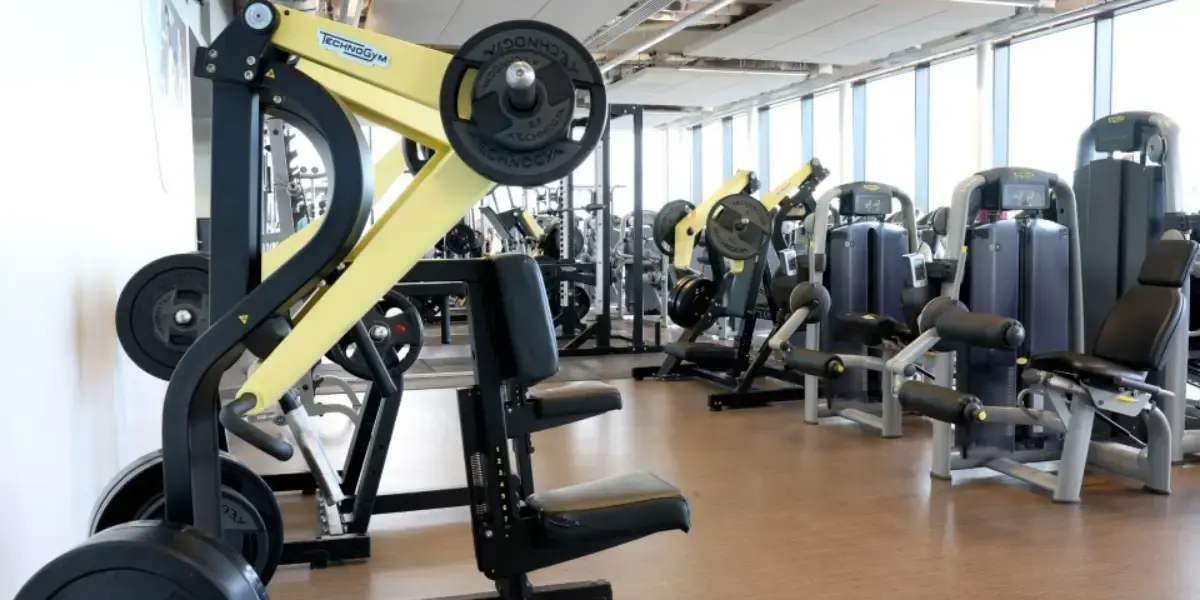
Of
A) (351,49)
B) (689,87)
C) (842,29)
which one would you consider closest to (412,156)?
(351,49)

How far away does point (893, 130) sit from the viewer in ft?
38.3

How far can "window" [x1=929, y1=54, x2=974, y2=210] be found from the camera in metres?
10.2

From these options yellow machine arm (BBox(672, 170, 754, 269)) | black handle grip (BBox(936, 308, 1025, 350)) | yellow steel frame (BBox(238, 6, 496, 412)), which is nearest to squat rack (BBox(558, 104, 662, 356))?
yellow machine arm (BBox(672, 170, 754, 269))

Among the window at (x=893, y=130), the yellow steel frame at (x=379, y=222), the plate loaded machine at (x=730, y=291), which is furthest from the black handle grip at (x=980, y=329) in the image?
the window at (x=893, y=130)

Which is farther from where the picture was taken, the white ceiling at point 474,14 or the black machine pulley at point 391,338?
the white ceiling at point 474,14

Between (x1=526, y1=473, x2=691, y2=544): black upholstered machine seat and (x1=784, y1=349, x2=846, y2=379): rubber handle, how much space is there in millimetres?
2863

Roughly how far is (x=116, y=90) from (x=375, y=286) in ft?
4.97

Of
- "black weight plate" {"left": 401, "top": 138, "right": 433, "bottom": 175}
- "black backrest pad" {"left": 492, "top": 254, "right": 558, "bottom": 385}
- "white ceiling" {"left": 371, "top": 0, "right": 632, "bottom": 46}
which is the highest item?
"white ceiling" {"left": 371, "top": 0, "right": 632, "bottom": 46}

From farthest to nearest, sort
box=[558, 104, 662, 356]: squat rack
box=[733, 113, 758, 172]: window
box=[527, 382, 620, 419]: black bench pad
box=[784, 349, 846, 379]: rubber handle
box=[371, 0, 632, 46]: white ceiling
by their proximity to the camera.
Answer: box=[733, 113, 758, 172]: window → box=[371, 0, 632, 46]: white ceiling → box=[558, 104, 662, 356]: squat rack → box=[784, 349, 846, 379]: rubber handle → box=[527, 382, 620, 419]: black bench pad

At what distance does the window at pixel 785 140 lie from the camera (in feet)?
44.3

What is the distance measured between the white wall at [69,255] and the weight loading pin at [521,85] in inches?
38.3

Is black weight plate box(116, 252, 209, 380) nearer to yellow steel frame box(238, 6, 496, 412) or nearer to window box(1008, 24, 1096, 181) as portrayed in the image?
yellow steel frame box(238, 6, 496, 412)

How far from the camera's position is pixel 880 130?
11914 mm

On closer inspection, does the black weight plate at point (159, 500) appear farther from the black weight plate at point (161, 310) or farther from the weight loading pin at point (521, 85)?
the weight loading pin at point (521, 85)
